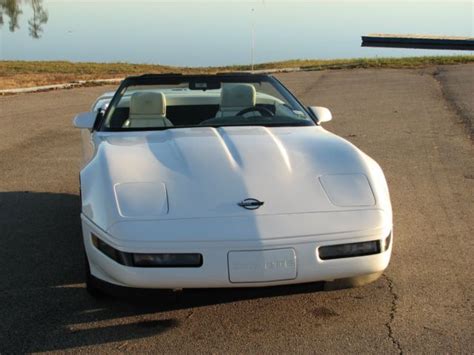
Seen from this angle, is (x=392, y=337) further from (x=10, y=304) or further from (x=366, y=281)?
(x=10, y=304)

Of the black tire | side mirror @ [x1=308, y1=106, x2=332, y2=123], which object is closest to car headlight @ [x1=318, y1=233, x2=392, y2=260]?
the black tire

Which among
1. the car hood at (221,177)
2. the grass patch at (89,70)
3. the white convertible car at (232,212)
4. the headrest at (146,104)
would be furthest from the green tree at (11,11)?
the white convertible car at (232,212)

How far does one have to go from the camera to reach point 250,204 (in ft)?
11.8

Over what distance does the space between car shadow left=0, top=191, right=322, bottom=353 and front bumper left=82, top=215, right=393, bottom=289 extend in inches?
2.8

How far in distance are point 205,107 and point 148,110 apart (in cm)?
77

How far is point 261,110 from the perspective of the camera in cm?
527

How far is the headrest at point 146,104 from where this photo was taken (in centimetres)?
520

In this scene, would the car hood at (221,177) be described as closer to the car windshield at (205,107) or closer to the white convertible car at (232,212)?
the white convertible car at (232,212)

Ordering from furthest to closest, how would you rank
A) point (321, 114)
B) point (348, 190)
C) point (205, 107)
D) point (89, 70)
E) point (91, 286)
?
1. point (89, 70)
2. point (205, 107)
3. point (321, 114)
4. point (91, 286)
5. point (348, 190)

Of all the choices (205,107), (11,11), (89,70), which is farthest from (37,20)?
(205,107)

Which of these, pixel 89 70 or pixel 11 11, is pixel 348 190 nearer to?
pixel 89 70

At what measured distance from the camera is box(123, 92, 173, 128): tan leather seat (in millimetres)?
5148

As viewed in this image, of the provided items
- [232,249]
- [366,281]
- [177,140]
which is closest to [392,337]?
[366,281]

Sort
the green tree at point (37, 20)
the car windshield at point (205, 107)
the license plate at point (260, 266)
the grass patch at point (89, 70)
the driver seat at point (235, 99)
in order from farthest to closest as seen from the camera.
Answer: the green tree at point (37, 20), the grass patch at point (89, 70), the driver seat at point (235, 99), the car windshield at point (205, 107), the license plate at point (260, 266)
